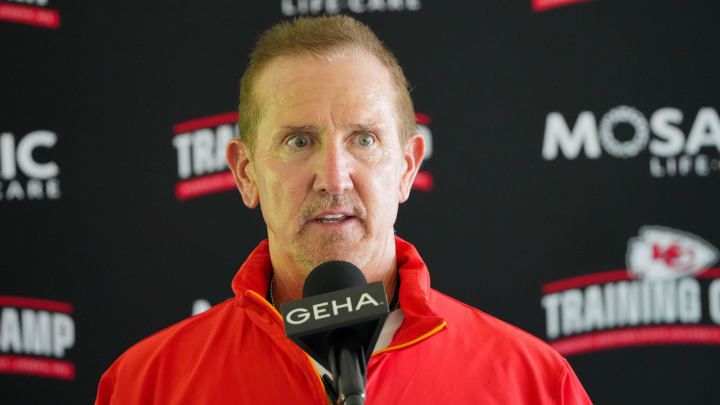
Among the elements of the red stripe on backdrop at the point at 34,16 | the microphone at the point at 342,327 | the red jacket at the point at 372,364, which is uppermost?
the red stripe on backdrop at the point at 34,16

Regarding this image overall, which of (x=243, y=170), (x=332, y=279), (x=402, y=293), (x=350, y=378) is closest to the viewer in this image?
(x=350, y=378)

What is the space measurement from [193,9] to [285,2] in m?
0.25

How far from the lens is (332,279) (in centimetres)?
77

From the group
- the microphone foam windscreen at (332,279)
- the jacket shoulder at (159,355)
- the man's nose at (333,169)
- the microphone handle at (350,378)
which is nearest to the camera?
the microphone handle at (350,378)

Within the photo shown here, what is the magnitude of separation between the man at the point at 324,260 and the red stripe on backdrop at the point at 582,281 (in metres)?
0.75

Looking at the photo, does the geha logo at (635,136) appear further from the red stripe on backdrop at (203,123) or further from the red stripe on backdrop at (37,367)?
the red stripe on backdrop at (37,367)

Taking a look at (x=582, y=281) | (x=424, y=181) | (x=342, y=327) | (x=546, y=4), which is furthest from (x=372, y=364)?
(x=546, y=4)

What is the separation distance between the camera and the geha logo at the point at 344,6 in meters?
1.89

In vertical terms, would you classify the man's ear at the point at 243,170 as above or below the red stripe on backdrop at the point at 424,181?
above

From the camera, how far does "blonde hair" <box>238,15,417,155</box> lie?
111 centimetres

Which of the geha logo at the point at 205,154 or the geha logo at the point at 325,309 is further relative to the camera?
the geha logo at the point at 205,154

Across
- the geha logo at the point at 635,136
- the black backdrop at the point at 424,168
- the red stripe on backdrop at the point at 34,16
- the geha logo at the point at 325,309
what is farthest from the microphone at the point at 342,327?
the red stripe on backdrop at the point at 34,16

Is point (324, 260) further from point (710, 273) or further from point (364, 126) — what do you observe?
point (710, 273)

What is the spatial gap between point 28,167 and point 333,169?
47.3 inches
